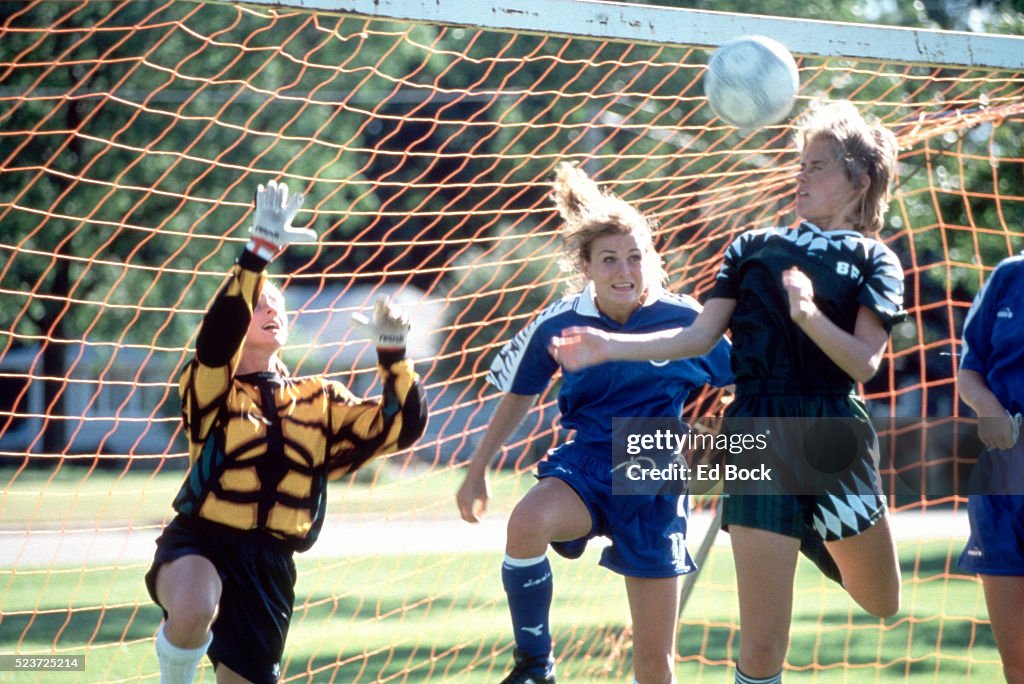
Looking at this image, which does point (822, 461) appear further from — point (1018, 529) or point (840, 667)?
point (840, 667)

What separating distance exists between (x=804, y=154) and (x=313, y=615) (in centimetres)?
499

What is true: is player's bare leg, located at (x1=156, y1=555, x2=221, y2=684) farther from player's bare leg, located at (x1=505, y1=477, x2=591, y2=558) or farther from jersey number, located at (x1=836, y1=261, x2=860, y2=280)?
jersey number, located at (x1=836, y1=261, x2=860, y2=280)

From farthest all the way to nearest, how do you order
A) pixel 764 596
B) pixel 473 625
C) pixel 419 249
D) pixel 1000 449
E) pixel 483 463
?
pixel 419 249 → pixel 473 625 → pixel 483 463 → pixel 1000 449 → pixel 764 596

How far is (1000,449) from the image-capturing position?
3.88 m

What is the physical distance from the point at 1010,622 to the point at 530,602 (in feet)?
4.51

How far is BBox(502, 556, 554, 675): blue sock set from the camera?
12.9ft

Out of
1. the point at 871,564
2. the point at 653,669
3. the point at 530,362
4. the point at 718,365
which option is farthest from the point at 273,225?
the point at 871,564

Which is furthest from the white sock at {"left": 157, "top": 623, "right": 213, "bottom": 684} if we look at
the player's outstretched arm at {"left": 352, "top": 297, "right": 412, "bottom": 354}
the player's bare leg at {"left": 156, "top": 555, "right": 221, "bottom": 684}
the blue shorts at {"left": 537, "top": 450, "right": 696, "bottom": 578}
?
the blue shorts at {"left": 537, "top": 450, "right": 696, "bottom": 578}

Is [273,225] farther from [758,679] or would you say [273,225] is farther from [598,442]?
[758,679]

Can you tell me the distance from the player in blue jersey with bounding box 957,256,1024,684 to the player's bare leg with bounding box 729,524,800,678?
680 mm

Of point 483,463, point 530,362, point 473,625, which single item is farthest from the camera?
point 473,625

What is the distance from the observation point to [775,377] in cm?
365

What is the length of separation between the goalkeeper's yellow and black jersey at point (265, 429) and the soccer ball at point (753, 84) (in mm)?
1321

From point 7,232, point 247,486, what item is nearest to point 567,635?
point 247,486
